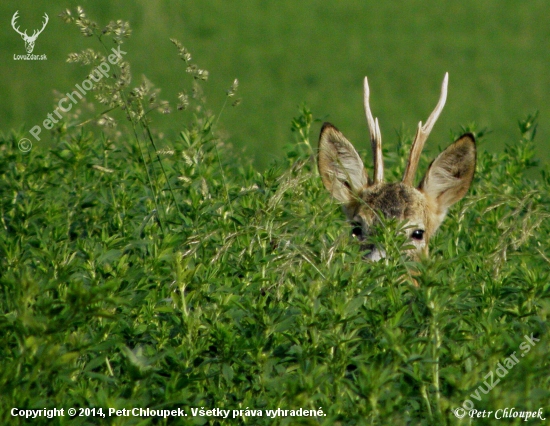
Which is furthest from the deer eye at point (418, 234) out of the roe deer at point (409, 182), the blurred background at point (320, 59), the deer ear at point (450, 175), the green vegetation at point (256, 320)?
the blurred background at point (320, 59)

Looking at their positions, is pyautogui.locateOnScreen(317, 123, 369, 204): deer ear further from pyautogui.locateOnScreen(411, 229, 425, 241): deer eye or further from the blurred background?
the blurred background

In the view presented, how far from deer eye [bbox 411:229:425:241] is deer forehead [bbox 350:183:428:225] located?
58 mm

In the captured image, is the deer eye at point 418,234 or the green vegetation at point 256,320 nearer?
the green vegetation at point 256,320

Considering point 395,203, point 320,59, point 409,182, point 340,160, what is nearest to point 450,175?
point 409,182

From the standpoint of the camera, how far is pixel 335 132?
268 inches

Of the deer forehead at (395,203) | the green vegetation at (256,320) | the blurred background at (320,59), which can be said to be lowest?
the green vegetation at (256,320)

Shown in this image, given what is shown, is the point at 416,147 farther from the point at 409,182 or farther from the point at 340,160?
the point at 340,160

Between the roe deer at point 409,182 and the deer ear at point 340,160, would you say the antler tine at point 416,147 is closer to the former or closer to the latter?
the roe deer at point 409,182

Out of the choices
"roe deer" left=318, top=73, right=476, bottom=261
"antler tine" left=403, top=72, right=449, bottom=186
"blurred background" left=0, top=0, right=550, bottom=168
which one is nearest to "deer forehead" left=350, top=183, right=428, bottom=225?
"roe deer" left=318, top=73, right=476, bottom=261

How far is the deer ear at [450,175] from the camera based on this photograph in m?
6.73

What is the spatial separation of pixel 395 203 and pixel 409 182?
0.41 meters

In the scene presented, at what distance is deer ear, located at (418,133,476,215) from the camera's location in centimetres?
673

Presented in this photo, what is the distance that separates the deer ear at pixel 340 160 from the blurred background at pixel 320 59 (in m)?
7.93

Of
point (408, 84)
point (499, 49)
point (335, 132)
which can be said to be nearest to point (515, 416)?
point (335, 132)
